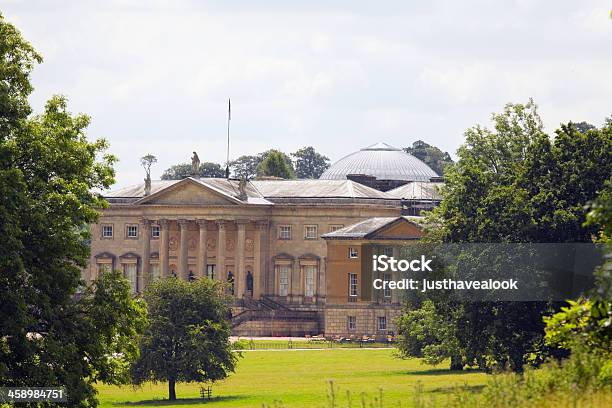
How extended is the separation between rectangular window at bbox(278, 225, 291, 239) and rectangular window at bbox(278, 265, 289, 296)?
2.57m

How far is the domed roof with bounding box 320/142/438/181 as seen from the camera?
582 ft

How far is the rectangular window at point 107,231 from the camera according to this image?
145375 millimetres

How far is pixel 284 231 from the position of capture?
5517 inches

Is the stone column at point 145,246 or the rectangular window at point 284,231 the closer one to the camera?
the rectangular window at point 284,231

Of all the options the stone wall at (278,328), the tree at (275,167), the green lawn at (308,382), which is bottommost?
the green lawn at (308,382)

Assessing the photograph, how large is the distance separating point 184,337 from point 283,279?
67403mm

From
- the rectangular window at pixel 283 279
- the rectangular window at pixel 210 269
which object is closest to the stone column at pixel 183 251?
the rectangular window at pixel 210 269

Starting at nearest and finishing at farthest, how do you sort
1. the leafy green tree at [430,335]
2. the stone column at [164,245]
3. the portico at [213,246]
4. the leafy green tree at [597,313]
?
the leafy green tree at [597,313] < the leafy green tree at [430,335] < the portico at [213,246] < the stone column at [164,245]

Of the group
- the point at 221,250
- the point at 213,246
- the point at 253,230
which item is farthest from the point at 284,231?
the point at 213,246

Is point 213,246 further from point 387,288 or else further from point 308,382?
point 308,382

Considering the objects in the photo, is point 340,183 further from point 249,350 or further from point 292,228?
point 249,350

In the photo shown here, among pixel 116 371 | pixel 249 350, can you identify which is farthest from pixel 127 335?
pixel 249 350

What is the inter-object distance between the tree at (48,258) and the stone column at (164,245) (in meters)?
95.8

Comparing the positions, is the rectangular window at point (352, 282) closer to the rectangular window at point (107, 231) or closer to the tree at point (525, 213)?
the rectangular window at point (107, 231)
